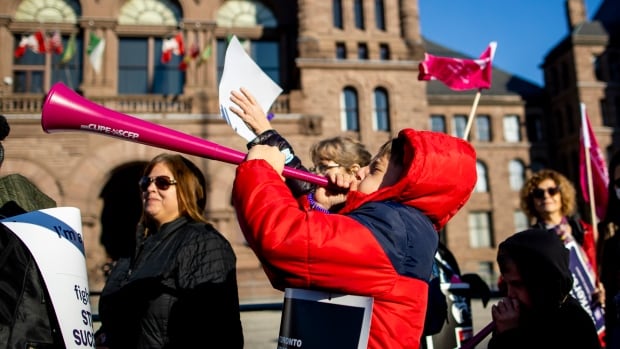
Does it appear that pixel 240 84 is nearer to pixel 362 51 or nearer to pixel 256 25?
pixel 362 51

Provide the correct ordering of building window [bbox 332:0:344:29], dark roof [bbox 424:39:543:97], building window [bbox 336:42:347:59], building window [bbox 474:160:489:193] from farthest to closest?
dark roof [bbox 424:39:543:97] → building window [bbox 474:160:489:193] → building window [bbox 332:0:344:29] → building window [bbox 336:42:347:59]

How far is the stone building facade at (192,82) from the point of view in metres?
18.1

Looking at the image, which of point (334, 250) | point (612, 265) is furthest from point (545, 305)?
point (612, 265)

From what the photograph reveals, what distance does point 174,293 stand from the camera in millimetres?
2502

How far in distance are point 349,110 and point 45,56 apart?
46.0 feet

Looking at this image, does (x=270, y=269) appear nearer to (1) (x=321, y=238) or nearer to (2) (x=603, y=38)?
(1) (x=321, y=238)

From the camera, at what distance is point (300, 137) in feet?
64.7

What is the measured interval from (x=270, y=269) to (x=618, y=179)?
327cm

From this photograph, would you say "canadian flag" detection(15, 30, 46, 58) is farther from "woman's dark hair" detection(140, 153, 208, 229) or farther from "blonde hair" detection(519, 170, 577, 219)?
"blonde hair" detection(519, 170, 577, 219)

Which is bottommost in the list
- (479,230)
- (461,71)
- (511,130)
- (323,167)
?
(479,230)

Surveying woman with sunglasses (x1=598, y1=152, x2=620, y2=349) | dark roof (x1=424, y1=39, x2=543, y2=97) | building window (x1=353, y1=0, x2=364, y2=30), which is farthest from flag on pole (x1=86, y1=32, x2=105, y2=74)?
dark roof (x1=424, y1=39, x2=543, y2=97)

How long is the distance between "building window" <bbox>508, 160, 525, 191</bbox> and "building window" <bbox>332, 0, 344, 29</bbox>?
60.5 feet

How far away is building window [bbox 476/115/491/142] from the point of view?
34250 millimetres

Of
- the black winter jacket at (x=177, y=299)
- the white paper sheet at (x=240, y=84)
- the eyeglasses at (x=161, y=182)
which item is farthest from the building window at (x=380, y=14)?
the black winter jacket at (x=177, y=299)
